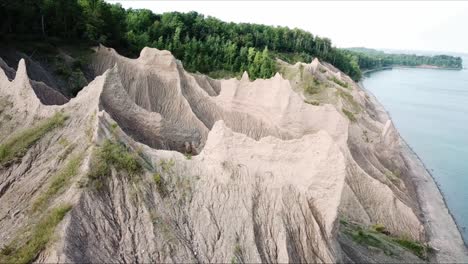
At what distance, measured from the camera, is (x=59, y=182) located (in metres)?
14.6

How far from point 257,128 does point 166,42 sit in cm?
2829

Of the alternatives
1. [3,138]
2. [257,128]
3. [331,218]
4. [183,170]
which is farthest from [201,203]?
[257,128]

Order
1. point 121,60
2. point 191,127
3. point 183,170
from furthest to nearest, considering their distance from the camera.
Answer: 1. point 121,60
2. point 191,127
3. point 183,170

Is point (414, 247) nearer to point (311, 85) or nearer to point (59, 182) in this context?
point (59, 182)

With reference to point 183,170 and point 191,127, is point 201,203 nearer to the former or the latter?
point 183,170

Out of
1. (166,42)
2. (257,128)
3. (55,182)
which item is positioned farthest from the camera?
(166,42)

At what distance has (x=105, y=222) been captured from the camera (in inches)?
524

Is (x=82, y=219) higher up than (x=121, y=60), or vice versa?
(x=121, y=60)

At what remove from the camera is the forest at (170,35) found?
37.4 meters

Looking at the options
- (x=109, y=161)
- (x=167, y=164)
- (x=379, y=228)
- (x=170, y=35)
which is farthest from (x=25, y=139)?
(x=170, y=35)

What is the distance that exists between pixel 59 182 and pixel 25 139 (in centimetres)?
420

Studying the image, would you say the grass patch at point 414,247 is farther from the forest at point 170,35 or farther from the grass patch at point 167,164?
the forest at point 170,35

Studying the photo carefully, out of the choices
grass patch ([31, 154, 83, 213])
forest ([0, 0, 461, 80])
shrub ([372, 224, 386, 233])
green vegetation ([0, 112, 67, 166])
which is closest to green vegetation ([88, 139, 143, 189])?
grass patch ([31, 154, 83, 213])

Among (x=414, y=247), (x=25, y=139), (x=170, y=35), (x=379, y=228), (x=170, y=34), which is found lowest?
(x=414, y=247)
